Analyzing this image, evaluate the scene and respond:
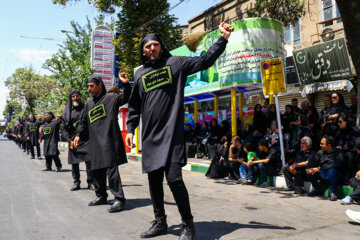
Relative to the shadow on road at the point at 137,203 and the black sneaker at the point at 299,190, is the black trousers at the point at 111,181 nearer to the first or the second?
the shadow on road at the point at 137,203

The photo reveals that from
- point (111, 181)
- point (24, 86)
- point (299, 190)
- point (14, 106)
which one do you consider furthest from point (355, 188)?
point (14, 106)

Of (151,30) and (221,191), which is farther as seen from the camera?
(151,30)

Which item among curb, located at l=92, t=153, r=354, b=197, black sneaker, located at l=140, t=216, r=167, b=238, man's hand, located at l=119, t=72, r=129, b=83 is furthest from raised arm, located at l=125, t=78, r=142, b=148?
curb, located at l=92, t=153, r=354, b=197

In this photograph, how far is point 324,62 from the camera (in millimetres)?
12688

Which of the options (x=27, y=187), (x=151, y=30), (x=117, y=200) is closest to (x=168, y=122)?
(x=117, y=200)

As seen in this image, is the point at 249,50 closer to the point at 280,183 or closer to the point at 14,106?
the point at 280,183

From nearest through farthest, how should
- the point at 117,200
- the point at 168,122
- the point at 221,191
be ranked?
the point at 168,122 < the point at 117,200 < the point at 221,191

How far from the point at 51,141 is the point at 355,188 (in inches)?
330

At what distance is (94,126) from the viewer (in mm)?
4875

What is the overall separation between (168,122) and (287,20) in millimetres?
8492

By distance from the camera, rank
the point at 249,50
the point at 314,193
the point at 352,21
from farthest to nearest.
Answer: the point at 249,50, the point at 314,193, the point at 352,21

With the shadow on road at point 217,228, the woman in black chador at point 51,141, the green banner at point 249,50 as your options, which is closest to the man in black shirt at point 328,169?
the shadow on road at point 217,228

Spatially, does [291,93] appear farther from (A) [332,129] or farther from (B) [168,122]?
(B) [168,122]

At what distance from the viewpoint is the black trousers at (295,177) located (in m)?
6.54
